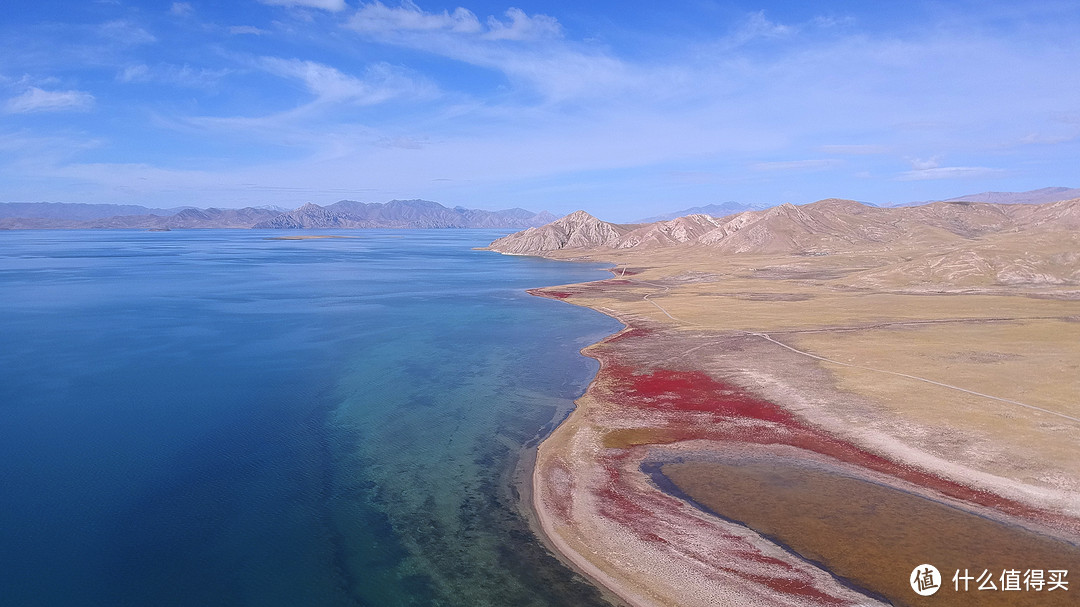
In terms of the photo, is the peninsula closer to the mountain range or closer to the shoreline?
the shoreline

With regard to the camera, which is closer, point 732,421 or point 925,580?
point 925,580

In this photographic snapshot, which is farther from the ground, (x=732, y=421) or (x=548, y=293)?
(x=548, y=293)

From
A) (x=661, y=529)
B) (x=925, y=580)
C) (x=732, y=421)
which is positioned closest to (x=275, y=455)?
(x=661, y=529)

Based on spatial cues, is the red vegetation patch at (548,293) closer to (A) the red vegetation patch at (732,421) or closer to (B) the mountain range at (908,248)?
(B) the mountain range at (908,248)

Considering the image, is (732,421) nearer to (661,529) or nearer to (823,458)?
(823,458)

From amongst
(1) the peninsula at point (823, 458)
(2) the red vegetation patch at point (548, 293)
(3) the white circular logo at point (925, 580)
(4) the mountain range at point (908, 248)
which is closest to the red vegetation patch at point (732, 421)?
(1) the peninsula at point (823, 458)

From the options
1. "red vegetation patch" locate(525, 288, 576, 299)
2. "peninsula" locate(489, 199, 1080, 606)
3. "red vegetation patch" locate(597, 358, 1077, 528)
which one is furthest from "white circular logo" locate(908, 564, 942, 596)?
"red vegetation patch" locate(525, 288, 576, 299)
